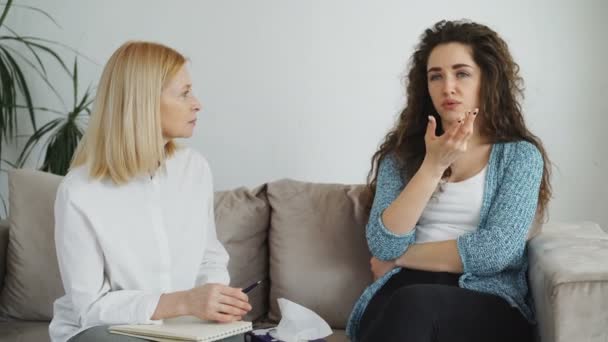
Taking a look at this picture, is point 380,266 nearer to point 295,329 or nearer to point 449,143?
point 295,329

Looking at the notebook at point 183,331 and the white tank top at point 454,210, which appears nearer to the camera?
A: the notebook at point 183,331

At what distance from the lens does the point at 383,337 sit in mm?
1726

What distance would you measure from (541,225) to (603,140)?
1.99 ft

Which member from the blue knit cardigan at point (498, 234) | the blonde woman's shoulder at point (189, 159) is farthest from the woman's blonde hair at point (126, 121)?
the blue knit cardigan at point (498, 234)

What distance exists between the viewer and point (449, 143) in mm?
1911

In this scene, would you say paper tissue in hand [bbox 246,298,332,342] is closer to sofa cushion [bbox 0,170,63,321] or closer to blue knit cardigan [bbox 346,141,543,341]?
blue knit cardigan [bbox 346,141,543,341]

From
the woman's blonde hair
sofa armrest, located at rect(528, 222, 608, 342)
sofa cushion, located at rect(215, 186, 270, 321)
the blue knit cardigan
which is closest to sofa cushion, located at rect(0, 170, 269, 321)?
sofa cushion, located at rect(215, 186, 270, 321)

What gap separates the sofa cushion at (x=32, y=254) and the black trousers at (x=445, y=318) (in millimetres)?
1045

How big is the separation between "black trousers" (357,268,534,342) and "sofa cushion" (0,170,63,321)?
3.43 feet

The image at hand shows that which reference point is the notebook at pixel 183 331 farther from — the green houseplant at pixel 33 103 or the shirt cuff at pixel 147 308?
the green houseplant at pixel 33 103

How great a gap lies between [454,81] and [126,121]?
86 cm

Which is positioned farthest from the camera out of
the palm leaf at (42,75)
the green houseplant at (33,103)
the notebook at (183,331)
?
the palm leaf at (42,75)

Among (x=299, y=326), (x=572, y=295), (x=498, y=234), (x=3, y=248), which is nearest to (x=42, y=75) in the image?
(x=3, y=248)

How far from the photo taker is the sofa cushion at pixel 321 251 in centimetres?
226
